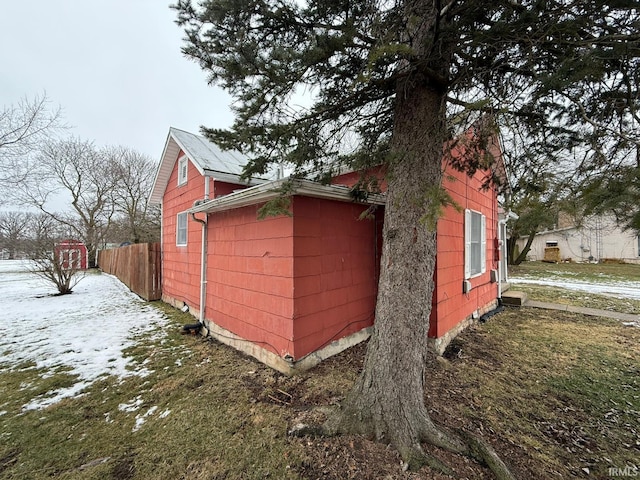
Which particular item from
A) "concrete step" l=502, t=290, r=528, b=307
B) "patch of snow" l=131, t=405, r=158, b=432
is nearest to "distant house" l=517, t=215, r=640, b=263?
"concrete step" l=502, t=290, r=528, b=307

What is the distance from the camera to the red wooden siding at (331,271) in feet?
11.6

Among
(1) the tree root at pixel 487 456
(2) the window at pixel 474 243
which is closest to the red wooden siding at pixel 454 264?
(2) the window at pixel 474 243

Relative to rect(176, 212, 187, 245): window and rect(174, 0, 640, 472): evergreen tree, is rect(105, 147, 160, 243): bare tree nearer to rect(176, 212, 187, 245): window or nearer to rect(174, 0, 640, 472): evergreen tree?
rect(176, 212, 187, 245): window

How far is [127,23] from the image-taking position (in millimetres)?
5957

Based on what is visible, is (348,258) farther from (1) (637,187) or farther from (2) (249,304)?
(1) (637,187)

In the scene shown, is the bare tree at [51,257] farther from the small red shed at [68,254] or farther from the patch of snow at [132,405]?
the patch of snow at [132,405]

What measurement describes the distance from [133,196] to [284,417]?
2384 cm

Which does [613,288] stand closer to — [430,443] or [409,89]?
[430,443]

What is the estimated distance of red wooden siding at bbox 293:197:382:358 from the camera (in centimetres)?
354

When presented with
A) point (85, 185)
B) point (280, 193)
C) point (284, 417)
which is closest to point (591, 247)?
point (280, 193)

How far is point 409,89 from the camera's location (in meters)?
2.47

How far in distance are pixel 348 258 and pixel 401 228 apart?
1.96 metres

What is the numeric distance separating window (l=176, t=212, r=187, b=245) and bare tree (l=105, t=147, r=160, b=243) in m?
14.9

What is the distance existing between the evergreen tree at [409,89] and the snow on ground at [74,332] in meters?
3.58
